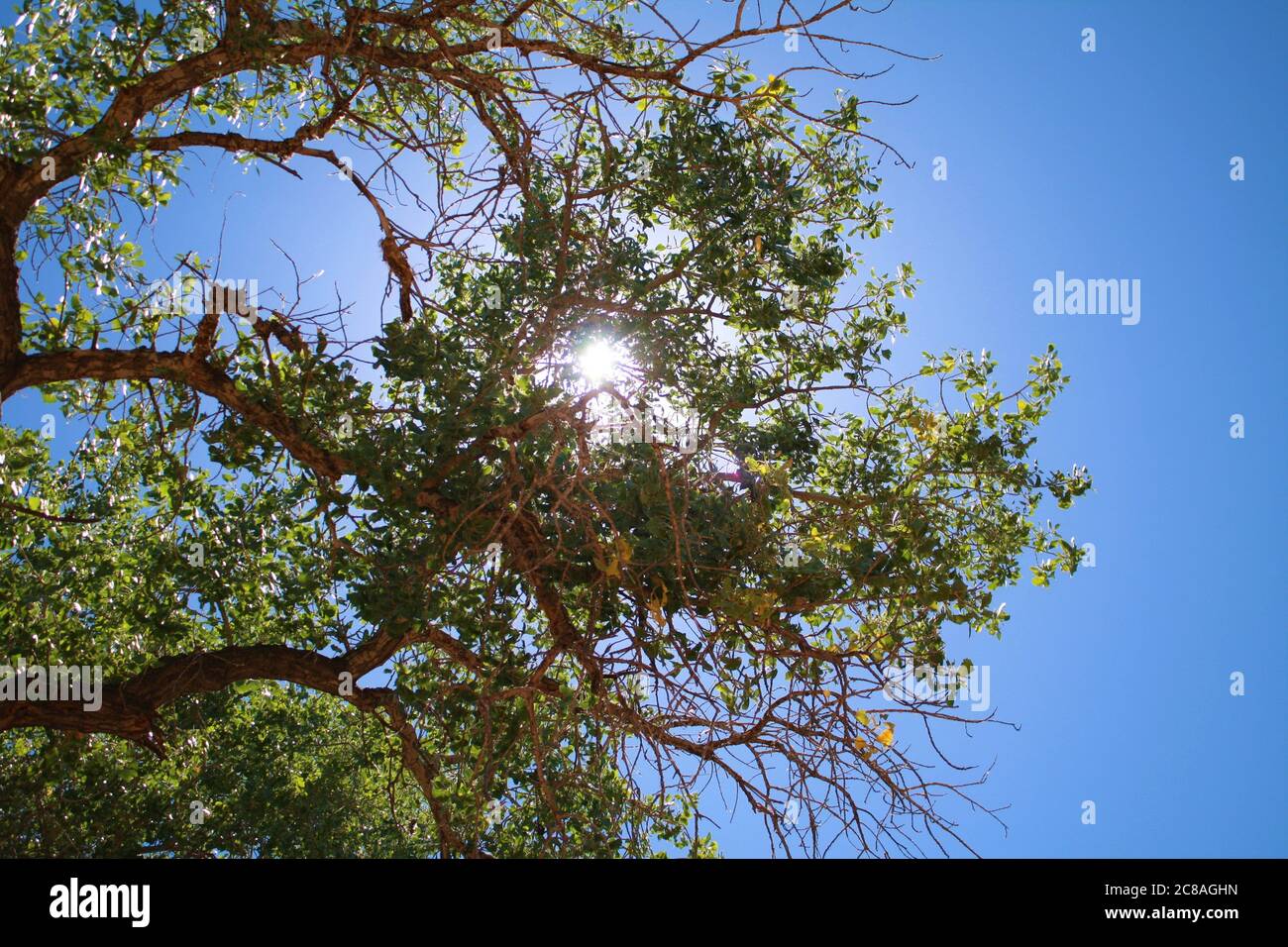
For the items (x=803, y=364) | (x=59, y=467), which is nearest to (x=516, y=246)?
(x=803, y=364)

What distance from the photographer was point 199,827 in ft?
24.8

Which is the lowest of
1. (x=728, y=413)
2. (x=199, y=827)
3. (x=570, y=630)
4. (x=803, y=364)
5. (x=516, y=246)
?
(x=199, y=827)

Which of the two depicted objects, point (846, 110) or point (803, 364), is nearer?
point (846, 110)

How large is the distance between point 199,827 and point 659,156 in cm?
578

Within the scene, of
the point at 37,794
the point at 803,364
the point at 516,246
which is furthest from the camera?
the point at 37,794

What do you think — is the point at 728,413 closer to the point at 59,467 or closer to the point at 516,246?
the point at 516,246

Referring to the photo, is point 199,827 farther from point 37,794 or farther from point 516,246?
point 516,246

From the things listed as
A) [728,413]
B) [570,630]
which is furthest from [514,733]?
[728,413]

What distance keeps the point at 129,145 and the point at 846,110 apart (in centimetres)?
318

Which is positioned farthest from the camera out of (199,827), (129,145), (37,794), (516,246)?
(199,827)
